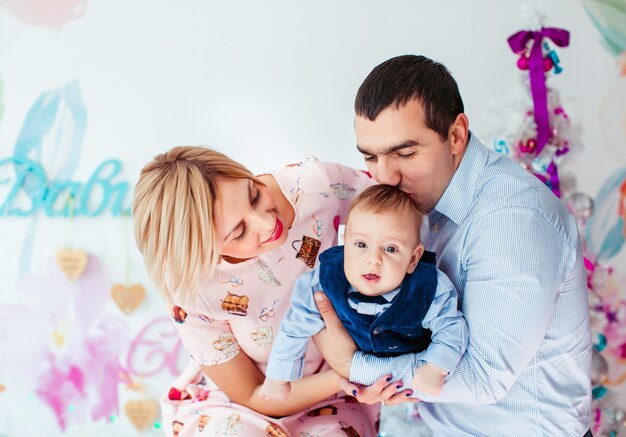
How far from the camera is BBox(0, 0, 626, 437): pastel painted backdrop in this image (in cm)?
270

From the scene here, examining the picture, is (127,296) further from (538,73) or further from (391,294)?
(538,73)

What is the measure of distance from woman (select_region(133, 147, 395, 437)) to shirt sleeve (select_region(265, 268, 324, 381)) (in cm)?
14

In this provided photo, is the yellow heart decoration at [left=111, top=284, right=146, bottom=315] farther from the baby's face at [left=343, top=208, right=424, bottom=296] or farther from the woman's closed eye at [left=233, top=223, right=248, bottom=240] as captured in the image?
the baby's face at [left=343, top=208, right=424, bottom=296]

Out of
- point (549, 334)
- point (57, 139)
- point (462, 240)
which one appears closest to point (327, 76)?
point (57, 139)

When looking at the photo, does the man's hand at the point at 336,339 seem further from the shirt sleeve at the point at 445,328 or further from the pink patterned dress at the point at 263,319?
the pink patterned dress at the point at 263,319

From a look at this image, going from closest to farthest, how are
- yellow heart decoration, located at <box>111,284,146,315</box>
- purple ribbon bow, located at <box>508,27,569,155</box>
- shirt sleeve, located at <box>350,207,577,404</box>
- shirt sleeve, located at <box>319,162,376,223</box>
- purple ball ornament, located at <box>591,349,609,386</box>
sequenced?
shirt sleeve, located at <box>350,207,577,404</box>, shirt sleeve, located at <box>319,162,376,223</box>, purple ribbon bow, located at <box>508,27,569,155</box>, purple ball ornament, located at <box>591,349,609,386</box>, yellow heart decoration, located at <box>111,284,146,315</box>

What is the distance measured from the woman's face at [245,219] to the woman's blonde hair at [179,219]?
30 millimetres

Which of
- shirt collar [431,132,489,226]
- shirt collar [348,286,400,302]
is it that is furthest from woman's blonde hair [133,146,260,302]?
shirt collar [431,132,489,226]

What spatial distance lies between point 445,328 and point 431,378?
12 centimetres

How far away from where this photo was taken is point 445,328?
1.50 metres

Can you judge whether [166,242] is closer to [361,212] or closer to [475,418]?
[361,212]

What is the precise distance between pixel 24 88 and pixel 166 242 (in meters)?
1.52

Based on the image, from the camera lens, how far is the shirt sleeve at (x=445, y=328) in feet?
4.78

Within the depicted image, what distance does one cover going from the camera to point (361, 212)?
5.12ft
